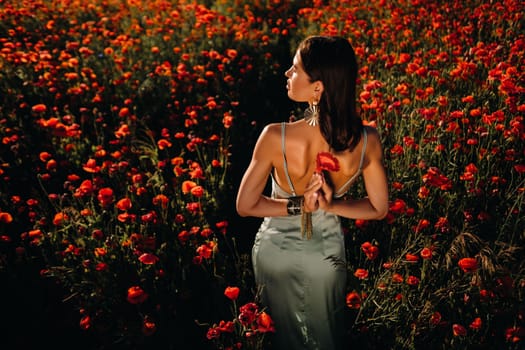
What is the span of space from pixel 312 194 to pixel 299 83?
0.39 metres

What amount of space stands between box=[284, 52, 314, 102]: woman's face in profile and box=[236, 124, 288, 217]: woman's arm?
141 millimetres

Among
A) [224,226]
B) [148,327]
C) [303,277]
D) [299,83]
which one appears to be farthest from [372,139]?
[148,327]

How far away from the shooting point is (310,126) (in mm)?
1433

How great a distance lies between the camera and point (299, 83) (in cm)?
135

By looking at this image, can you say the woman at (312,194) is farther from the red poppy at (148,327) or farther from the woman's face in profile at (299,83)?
the red poppy at (148,327)

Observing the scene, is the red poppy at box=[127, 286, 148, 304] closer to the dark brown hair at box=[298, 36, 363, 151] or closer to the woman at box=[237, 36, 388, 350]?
the woman at box=[237, 36, 388, 350]

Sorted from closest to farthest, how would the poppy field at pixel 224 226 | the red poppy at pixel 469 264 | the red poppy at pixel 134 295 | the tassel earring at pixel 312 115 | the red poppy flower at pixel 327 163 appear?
1. the red poppy flower at pixel 327 163
2. the tassel earring at pixel 312 115
3. the red poppy at pixel 469 264
4. the red poppy at pixel 134 295
5. the poppy field at pixel 224 226

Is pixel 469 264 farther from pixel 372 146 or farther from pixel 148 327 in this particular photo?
pixel 148 327

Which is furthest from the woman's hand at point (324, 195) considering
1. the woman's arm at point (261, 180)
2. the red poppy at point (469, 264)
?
the red poppy at point (469, 264)

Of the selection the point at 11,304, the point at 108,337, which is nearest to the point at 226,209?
the point at 108,337

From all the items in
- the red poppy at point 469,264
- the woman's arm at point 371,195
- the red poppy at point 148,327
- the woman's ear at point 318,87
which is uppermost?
the woman's ear at point 318,87

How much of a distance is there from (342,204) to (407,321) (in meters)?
0.88

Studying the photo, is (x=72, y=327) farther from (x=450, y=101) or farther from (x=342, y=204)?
(x=450, y=101)

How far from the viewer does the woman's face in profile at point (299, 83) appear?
1340 mm
